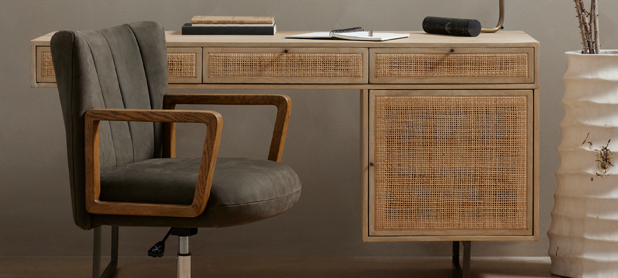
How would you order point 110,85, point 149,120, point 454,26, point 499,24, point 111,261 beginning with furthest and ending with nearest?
point 111,261 → point 499,24 → point 454,26 → point 110,85 → point 149,120

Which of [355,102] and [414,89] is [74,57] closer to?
[414,89]

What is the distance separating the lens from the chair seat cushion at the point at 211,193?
156 cm

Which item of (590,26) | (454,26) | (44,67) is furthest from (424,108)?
(44,67)

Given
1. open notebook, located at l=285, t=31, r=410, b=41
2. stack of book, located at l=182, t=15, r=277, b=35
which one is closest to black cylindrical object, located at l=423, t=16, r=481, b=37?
open notebook, located at l=285, t=31, r=410, b=41

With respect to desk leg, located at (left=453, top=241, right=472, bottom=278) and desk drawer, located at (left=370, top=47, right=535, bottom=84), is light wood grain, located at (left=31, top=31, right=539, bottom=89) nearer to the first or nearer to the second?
desk drawer, located at (left=370, top=47, right=535, bottom=84)

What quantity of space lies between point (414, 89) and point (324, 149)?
687 millimetres

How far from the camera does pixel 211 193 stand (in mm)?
1558

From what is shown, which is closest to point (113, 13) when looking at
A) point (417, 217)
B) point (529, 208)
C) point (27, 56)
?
point (27, 56)

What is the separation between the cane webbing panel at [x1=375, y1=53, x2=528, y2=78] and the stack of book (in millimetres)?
415

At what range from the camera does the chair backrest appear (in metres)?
1.58

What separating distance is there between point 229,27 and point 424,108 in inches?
27.2

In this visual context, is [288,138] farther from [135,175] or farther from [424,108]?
[135,175]

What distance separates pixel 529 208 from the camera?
213 cm

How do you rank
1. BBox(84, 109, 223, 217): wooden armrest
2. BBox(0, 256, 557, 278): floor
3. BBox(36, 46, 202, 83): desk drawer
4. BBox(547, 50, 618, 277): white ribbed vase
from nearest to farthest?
BBox(84, 109, 223, 217): wooden armrest < BBox(36, 46, 202, 83): desk drawer < BBox(547, 50, 618, 277): white ribbed vase < BBox(0, 256, 557, 278): floor
